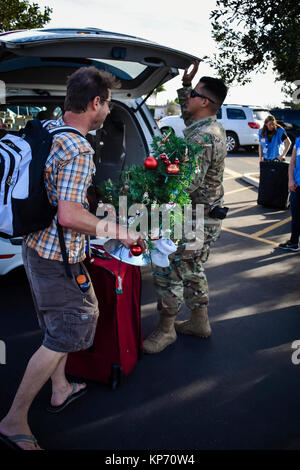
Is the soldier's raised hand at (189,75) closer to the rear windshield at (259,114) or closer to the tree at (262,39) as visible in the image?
the tree at (262,39)

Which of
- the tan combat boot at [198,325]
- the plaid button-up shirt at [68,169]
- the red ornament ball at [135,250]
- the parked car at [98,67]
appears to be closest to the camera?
the plaid button-up shirt at [68,169]

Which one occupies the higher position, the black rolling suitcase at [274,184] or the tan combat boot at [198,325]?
the black rolling suitcase at [274,184]

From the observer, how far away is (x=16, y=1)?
11.4 m

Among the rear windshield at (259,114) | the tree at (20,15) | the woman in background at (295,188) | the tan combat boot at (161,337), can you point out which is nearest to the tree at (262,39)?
the woman in background at (295,188)

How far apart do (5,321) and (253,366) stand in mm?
2135

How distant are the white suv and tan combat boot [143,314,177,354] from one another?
45.2ft

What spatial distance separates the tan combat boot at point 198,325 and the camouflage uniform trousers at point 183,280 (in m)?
0.06

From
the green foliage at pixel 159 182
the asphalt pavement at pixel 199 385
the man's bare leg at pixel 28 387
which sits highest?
the green foliage at pixel 159 182

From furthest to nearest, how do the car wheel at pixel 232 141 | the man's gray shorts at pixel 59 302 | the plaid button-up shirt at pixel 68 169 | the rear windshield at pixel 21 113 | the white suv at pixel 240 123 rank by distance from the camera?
1. the car wheel at pixel 232 141
2. the white suv at pixel 240 123
3. the rear windshield at pixel 21 113
4. the man's gray shorts at pixel 59 302
5. the plaid button-up shirt at pixel 68 169

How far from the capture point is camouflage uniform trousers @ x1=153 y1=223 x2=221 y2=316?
308 centimetres

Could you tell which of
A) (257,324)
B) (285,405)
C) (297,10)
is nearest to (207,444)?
(285,405)

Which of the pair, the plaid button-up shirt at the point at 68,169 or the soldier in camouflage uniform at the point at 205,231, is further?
the soldier in camouflage uniform at the point at 205,231

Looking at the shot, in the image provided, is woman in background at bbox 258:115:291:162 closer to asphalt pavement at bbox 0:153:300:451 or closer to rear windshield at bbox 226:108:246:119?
asphalt pavement at bbox 0:153:300:451

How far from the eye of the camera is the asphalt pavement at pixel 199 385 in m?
A: 2.32
